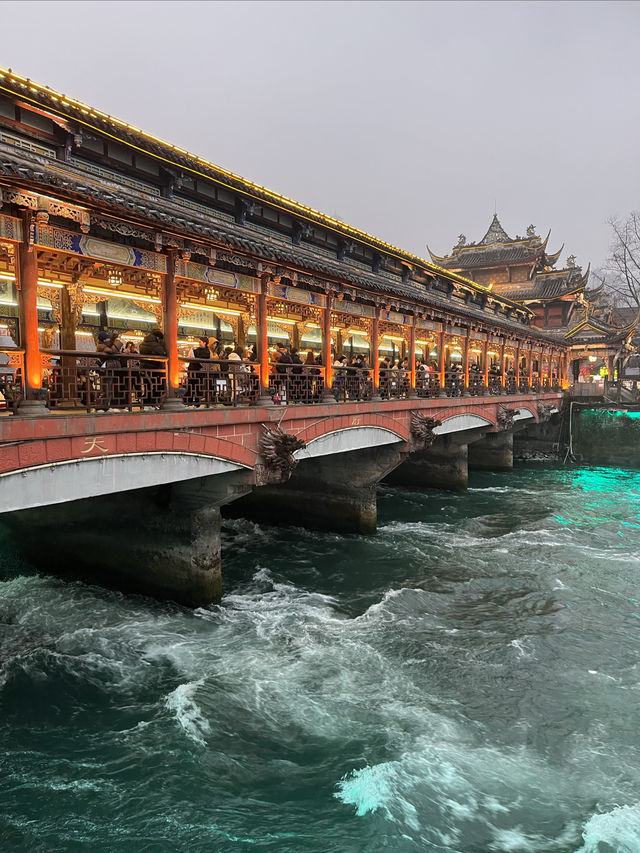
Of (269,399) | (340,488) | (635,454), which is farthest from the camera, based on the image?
(635,454)

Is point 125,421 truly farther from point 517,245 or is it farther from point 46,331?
point 517,245

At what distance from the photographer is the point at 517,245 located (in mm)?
48062

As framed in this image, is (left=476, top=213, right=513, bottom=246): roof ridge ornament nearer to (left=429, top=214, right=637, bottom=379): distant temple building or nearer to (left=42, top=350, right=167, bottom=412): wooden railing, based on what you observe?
(left=429, top=214, right=637, bottom=379): distant temple building

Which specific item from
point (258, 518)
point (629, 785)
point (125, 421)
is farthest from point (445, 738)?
point (258, 518)

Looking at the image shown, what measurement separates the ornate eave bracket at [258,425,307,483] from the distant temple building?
3706 centimetres

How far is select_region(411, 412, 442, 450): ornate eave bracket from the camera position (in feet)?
56.9

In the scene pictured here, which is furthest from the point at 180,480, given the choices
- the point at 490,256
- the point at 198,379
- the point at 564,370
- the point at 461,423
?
the point at 490,256

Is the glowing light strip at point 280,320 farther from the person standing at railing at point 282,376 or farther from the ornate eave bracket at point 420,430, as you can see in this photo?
the ornate eave bracket at point 420,430

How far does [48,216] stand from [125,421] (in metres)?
3.17

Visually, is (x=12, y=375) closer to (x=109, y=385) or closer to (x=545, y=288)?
(x=109, y=385)

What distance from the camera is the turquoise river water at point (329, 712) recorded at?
20.3ft

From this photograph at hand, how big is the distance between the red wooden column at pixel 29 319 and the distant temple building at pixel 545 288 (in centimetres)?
4171

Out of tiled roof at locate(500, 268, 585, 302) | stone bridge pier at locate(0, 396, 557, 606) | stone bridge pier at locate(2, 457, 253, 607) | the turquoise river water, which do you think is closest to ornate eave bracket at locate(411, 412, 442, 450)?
stone bridge pier at locate(0, 396, 557, 606)

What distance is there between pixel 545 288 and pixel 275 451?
41683 millimetres
